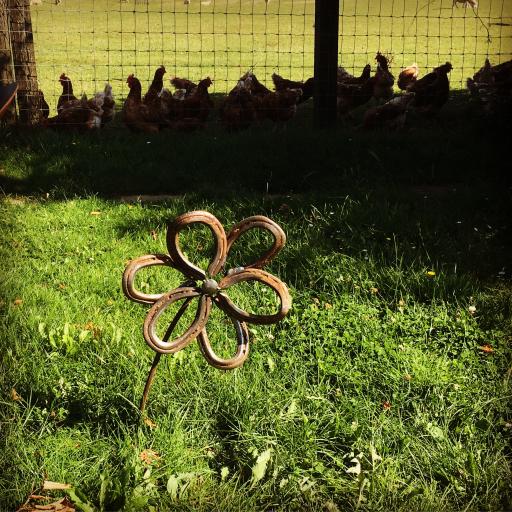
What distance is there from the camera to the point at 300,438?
9.18ft

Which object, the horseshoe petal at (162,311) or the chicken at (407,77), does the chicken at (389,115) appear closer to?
the chicken at (407,77)

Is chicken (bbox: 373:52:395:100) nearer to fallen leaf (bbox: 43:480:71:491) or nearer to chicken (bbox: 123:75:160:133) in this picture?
chicken (bbox: 123:75:160:133)

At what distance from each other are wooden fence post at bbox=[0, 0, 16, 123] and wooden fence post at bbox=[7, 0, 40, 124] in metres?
0.12

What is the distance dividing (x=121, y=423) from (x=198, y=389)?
1.17ft

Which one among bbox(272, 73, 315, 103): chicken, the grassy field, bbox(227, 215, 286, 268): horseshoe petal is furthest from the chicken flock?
bbox(227, 215, 286, 268): horseshoe petal

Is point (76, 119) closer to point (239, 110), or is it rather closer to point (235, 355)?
point (239, 110)

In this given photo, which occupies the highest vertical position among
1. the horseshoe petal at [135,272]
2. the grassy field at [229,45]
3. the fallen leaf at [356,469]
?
the grassy field at [229,45]

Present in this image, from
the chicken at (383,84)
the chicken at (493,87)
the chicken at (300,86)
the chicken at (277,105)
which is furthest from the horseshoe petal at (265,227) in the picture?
the chicken at (383,84)

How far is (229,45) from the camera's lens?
15125 millimetres

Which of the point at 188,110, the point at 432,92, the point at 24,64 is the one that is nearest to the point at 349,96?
the point at 432,92

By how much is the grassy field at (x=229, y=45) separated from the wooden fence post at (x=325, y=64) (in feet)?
1.02

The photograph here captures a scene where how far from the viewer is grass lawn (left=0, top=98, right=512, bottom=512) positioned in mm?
2646

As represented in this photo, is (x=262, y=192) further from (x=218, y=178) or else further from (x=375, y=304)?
(x=375, y=304)

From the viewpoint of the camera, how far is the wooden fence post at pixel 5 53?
6.54 metres
